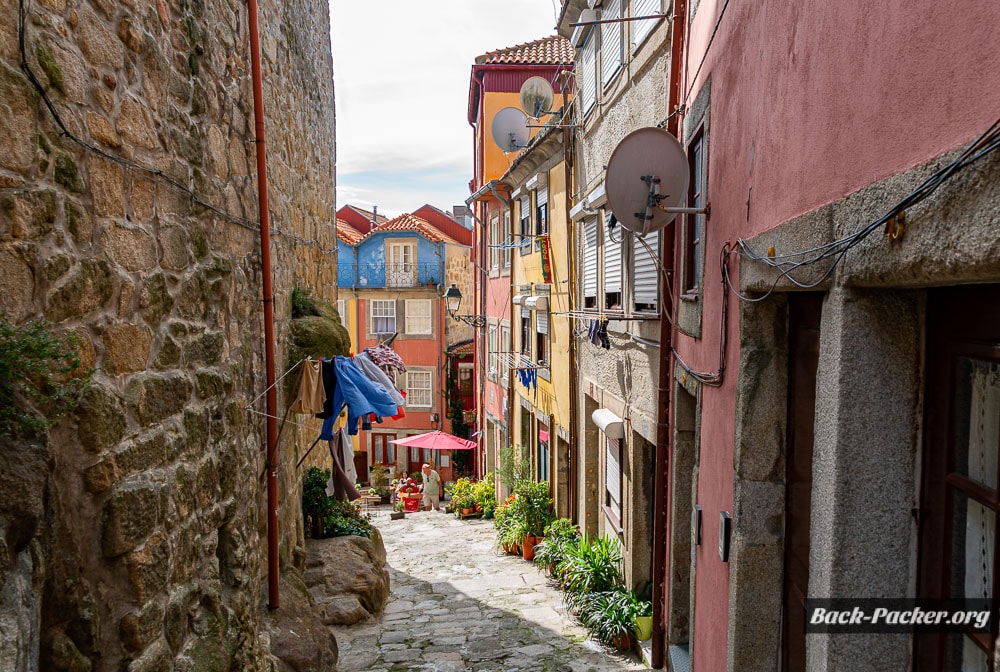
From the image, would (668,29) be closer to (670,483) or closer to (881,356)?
(670,483)

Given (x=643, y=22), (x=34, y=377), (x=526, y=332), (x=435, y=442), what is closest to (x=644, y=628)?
(x=643, y=22)

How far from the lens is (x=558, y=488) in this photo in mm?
12953

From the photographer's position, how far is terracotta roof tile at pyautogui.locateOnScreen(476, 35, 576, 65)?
20.5 meters

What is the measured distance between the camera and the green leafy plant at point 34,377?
2.47 meters

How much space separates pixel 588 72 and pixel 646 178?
252 inches

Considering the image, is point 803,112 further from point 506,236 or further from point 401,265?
point 401,265

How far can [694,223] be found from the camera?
6.46 metres

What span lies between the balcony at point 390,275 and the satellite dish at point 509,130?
16319mm

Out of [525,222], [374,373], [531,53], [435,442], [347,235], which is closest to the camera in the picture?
[374,373]

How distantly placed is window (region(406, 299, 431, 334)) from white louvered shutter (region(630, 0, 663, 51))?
75.4 feet

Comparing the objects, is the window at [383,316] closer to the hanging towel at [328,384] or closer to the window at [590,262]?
the window at [590,262]

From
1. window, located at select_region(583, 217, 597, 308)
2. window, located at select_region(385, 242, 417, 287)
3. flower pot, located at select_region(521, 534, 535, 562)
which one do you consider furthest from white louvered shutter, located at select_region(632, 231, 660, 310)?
window, located at select_region(385, 242, 417, 287)

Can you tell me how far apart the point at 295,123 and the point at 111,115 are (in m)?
4.63

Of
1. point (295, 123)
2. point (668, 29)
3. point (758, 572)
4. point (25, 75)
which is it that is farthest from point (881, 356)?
point (295, 123)
